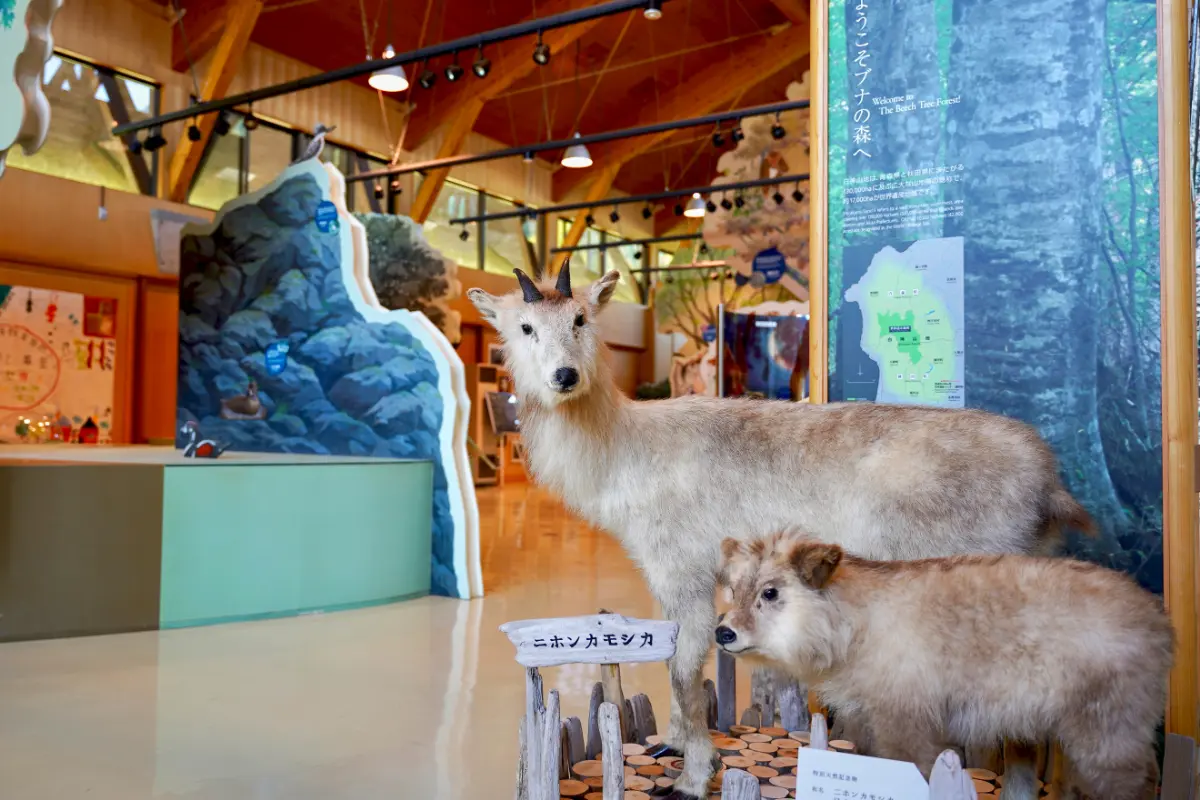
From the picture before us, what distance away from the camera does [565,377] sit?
8.05 ft

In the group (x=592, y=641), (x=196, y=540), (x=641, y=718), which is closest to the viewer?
(x=592, y=641)

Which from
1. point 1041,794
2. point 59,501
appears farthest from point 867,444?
point 59,501

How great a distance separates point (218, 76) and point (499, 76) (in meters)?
4.34

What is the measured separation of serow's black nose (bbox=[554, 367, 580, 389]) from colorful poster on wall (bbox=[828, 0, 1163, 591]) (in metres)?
0.98

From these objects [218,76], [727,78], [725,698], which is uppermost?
[727,78]

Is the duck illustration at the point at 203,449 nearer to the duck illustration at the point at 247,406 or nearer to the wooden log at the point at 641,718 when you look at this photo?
the duck illustration at the point at 247,406

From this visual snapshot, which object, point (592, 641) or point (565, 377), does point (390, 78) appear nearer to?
point (565, 377)

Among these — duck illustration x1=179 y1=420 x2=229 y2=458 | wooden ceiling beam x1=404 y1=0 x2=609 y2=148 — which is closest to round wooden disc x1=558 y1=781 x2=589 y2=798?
duck illustration x1=179 y1=420 x2=229 y2=458

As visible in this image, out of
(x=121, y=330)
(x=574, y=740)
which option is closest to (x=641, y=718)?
(x=574, y=740)

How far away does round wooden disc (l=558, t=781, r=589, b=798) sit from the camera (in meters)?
2.57

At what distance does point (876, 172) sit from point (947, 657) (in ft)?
5.29

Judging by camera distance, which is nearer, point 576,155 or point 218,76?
point 576,155

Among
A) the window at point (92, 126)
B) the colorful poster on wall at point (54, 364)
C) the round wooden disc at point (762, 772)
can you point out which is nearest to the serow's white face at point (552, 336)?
the round wooden disc at point (762, 772)

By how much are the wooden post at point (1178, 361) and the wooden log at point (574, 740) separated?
64.9 inches
